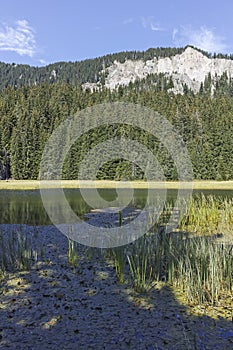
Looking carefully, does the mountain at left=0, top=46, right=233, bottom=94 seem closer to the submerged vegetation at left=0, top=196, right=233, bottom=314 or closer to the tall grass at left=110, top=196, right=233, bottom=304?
the submerged vegetation at left=0, top=196, right=233, bottom=314

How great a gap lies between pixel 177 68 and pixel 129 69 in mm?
21600

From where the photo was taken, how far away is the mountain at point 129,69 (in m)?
137

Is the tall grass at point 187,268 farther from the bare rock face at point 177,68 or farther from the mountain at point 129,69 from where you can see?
the bare rock face at point 177,68

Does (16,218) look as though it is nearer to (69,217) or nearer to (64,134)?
(69,217)

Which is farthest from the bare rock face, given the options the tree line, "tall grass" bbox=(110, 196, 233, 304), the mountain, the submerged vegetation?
"tall grass" bbox=(110, 196, 233, 304)

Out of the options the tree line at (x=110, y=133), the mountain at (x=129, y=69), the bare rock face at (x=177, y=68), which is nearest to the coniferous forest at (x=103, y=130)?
the tree line at (x=110, y=133)

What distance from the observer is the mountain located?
449ft

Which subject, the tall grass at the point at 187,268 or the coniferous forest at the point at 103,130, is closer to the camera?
the tall grass at the point at 187,268

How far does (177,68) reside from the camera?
144 metres

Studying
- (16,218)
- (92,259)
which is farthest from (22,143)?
(92,259)

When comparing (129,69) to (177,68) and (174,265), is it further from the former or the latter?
(174,265)

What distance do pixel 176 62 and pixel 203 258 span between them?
497 ft

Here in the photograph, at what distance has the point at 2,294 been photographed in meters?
5.72

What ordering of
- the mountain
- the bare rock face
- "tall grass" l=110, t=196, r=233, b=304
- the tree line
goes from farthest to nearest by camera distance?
the bare rock face, the mountain, the tree line, "tall grass" l=110, t=196, r=233, b=304
